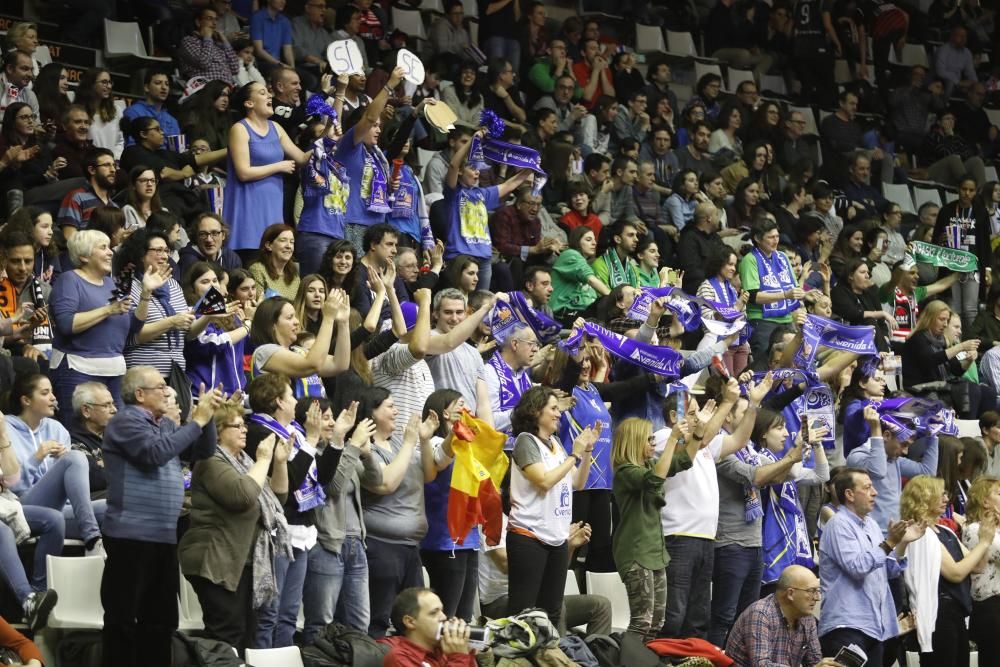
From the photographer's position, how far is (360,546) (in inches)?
292

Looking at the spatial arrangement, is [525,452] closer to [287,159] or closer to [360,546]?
[360,546]

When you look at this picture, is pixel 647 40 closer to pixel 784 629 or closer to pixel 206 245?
pixel 206 245

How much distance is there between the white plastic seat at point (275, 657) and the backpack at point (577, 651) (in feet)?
4.39


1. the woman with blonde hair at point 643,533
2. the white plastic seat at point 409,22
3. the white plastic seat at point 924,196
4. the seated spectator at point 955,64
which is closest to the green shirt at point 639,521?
the woman with blonde hair at point 643,533

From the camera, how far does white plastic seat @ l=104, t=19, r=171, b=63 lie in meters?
12.6

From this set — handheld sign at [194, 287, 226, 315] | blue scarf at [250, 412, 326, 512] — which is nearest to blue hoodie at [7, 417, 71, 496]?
handheld sign at [194, 287, 226, 315]

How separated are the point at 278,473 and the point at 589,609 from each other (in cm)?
205

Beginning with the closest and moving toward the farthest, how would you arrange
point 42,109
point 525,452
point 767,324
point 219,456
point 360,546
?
point 219,456 → point 360,546 → point 525,452 → point 42,109 → point 767,324

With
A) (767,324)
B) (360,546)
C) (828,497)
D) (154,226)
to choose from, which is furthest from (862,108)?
(360,546)

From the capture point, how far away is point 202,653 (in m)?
6.60

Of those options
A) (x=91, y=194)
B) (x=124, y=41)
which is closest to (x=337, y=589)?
(x=91, y=194)

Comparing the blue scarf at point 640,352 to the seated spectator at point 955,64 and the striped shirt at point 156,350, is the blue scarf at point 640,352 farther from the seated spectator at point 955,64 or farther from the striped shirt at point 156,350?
the seated spectator at point 955,64

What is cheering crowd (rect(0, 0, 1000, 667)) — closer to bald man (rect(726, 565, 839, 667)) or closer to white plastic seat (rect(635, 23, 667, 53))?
bald man (rect(726, 565, 839, 667))

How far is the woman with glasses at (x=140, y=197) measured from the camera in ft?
31.5
